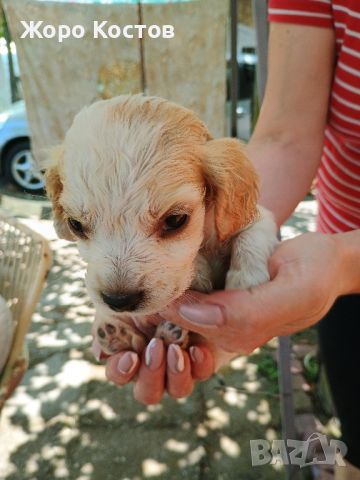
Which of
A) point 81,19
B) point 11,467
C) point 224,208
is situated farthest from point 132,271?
point 81,19

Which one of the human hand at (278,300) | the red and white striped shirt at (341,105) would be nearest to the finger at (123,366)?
the human hand at (278,300)

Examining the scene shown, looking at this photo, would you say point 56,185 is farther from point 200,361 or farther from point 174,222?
point 200,361

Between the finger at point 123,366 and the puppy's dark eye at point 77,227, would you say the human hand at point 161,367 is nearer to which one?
the finger at point 123,366

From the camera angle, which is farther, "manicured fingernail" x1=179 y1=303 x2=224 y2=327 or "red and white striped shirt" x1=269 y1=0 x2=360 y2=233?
"red and white striped shirt" x1=269 y1=0 x2=360 y2=233

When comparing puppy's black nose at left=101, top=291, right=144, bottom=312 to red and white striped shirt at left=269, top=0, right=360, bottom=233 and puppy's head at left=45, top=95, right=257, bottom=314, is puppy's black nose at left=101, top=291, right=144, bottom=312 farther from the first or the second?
red and white striped shirt at left=269, top=0, right=360, bottom=233

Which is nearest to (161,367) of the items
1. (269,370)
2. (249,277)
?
(249,277)

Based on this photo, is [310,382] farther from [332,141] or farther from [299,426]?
[332,141]

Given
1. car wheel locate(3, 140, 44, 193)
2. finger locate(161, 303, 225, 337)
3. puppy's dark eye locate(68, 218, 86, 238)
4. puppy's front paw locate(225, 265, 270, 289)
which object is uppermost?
puppy's dark eye locate(68, 218, 86, 238)

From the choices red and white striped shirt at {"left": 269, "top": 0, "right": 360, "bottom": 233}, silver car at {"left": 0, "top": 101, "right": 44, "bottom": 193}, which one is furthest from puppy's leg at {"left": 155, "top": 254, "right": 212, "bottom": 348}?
silver car at {"left": 0, "top": 101, "right": 44, "bottom": 193}
